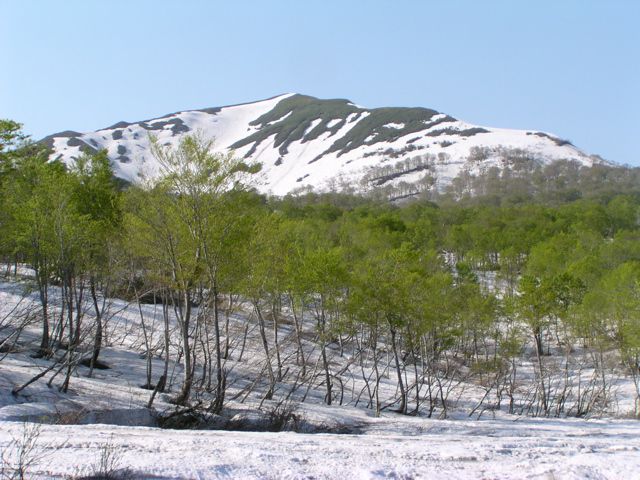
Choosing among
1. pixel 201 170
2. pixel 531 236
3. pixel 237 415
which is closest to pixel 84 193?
pixel 201 170

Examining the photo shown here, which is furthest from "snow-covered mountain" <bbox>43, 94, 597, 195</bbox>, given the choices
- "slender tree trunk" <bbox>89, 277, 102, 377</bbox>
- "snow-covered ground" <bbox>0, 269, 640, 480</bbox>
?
"snow-covered ground" <bbox>0, 269, 640, 480</bbox>

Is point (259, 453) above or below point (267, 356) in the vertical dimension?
above

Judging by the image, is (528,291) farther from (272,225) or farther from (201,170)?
(201,170)

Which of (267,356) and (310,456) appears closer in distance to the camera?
(310,456)

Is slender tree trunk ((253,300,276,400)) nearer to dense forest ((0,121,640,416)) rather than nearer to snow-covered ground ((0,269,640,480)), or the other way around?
dense forest ((0,121,640,416))

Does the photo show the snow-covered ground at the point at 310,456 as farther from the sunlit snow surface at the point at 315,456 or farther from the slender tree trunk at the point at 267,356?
the slender tree trunk at the point at 267,356

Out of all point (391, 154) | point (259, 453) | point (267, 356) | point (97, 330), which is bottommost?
point (267, 356)

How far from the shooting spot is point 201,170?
16.1 metres

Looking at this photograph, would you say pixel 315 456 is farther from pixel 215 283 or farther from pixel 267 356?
pixel 267 356

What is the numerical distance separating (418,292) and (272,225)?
672 cm

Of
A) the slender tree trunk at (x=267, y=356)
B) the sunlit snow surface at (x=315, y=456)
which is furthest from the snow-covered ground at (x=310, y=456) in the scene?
the slender tree trunk at (x=267, y=356)

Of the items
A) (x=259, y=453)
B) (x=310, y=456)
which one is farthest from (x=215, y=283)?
(x=310, y=456)

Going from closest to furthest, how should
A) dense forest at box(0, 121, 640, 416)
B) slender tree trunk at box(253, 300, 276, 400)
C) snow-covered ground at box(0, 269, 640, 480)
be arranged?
snow-covered ground at box(0, 269, 640, 480)
dense forest at box(0, 121, 640, 416)
slender tree trunk at box(253, 300, 276, 400)

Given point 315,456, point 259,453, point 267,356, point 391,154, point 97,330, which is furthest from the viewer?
point 391,154
